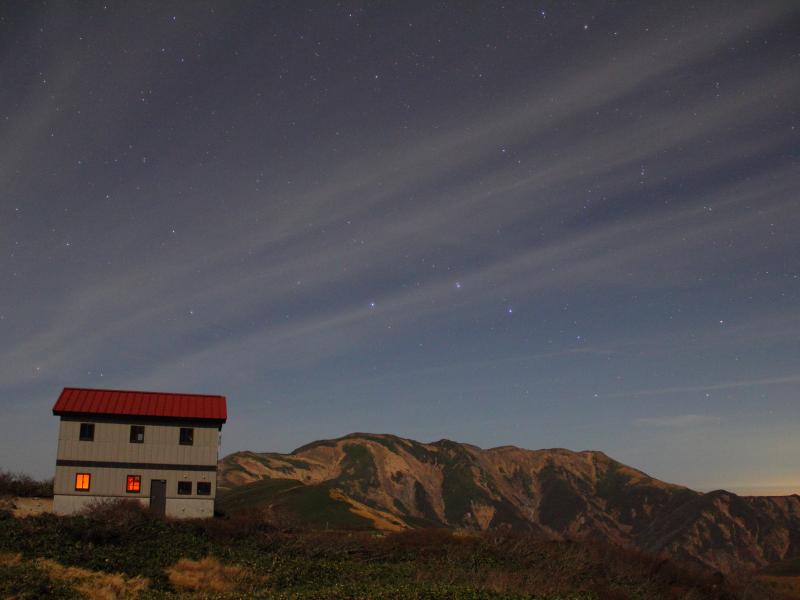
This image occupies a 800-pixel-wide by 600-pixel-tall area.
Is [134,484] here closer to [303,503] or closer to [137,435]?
[137,435]

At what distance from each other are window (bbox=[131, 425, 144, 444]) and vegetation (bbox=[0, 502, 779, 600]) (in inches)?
194

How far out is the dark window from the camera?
42594 mm

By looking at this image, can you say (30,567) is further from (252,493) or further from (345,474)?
(345,474)

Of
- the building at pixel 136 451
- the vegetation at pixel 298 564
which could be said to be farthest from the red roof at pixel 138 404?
the vegetation at pixel 298 564

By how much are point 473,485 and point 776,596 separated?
516 ft

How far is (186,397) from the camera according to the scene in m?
46.8

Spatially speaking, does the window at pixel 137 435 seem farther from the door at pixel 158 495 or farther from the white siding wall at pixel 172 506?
the white siding wall at pixel 172 506

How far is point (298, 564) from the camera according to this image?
3241 centimetres

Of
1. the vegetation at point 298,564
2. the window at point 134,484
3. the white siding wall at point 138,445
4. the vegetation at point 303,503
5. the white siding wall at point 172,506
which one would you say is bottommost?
the vegetation at point 303,503

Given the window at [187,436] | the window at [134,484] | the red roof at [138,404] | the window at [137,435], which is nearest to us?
the window at [134,484]

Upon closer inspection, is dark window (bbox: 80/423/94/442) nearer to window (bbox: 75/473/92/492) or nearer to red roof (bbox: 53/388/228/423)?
red roof (bbox: 53/388/228/423)

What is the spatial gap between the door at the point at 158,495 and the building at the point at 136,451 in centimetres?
6

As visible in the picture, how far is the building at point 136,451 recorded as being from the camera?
138 ft

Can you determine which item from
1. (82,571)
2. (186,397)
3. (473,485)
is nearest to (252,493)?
(186,397)
